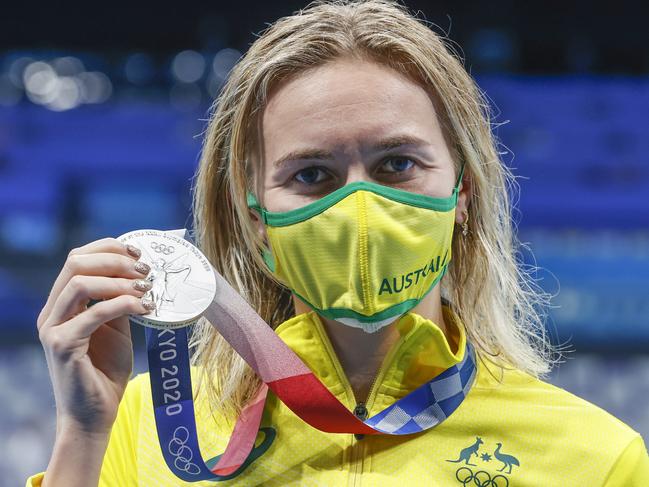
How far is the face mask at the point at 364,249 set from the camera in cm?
165

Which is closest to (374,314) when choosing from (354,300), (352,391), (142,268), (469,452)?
(354,300)

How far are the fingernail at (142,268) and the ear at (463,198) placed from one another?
630 millimetres

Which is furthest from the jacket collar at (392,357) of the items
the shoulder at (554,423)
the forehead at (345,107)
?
the forehead at (345,107)

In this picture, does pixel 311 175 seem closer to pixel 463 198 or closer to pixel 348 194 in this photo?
pixel 348 194

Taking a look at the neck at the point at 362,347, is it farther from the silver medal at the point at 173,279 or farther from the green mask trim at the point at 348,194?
the silver medal at the point at 173,279

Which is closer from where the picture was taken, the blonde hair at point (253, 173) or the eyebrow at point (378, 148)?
the eyebrow at point (378, 148)

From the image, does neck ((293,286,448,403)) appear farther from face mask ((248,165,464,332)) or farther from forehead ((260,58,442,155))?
forehead ((260,58,442,155))

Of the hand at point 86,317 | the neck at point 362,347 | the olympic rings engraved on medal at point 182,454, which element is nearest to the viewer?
the hand at point 86,317

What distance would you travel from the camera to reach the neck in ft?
5.82

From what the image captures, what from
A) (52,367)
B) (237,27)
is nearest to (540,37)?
(237,27)

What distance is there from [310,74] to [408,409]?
0.64 metres

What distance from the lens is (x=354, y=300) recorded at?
1.65 metres

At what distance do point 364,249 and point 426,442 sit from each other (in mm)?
367

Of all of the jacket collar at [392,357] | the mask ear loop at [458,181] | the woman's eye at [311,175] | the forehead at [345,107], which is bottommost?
the jacket collar at [392,357]
